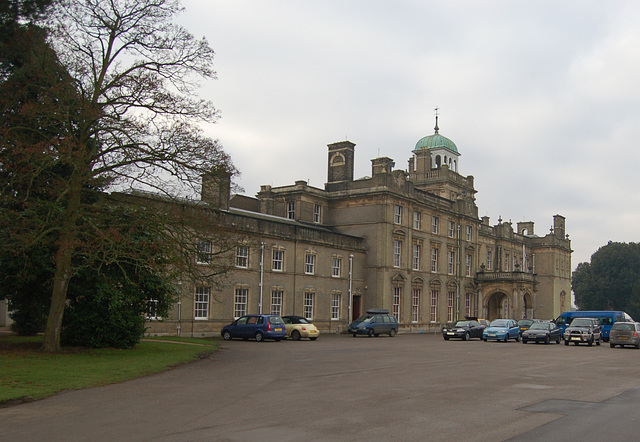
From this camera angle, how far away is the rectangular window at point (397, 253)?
177ft

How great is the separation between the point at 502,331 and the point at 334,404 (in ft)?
102

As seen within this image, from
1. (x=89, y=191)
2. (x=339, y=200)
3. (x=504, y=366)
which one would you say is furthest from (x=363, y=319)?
(x=89, y=191)

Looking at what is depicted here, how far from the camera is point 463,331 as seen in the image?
138ft

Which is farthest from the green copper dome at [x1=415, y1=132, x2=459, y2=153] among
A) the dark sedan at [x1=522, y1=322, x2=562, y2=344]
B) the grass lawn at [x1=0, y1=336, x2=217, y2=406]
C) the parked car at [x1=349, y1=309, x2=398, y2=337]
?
the grass lawn at [x1=0, y1=336, x2=217, y2=406]

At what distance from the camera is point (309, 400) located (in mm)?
13141

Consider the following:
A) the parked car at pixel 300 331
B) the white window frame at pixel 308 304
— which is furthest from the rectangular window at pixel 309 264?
the parked car at pixel 300 331

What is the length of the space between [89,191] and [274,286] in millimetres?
21764

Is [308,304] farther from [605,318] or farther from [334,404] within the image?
[334,404]

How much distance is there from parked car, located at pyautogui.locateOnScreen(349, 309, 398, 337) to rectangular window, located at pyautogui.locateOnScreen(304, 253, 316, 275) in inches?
203

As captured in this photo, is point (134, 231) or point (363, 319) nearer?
point (134, 231)

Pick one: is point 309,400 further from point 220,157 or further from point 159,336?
point 159,336

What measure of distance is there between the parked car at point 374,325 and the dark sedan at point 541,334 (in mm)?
9816

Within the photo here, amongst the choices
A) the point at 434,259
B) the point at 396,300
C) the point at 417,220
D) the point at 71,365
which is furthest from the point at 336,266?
the point at 71,365

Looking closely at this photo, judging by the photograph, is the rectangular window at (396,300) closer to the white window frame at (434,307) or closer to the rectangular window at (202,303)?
the white window frame at (434,307)
